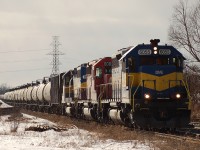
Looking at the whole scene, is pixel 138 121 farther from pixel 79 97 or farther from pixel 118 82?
pixel 79 97

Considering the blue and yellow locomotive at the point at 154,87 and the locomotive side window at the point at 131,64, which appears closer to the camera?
the blue and yellow locomotive at the point at 154,87

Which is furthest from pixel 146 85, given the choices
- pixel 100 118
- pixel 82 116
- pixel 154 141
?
pixel 82 116

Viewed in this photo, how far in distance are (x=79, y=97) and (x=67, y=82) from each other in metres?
6.41

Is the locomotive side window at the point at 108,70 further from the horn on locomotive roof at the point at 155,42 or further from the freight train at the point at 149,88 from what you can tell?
the horn on locomotive roof at the point at 155,42

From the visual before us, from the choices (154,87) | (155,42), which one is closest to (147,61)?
(155,42)

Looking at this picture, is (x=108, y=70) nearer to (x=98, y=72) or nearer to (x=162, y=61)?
(x=98, y=72)

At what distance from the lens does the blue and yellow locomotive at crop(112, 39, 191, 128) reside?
62.2ft

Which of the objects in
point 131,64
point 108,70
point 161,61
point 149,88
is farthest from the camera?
point 108,70

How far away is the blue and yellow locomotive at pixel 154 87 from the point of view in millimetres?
18969

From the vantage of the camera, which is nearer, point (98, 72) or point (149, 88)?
point (149, 88)

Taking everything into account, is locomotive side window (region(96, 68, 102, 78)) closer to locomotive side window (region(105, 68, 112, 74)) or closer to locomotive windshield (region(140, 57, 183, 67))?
locomotive side window (region(105, 68, 112, 74))

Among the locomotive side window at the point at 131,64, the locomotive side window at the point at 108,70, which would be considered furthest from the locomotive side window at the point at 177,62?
the locomotive side window at the point at 108,70

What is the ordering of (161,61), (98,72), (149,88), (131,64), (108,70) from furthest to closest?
1. (98,72)
2. (108,70)
3. (161,61)
4. (131,64)
5. (149,88)

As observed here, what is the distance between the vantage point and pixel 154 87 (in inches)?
762
